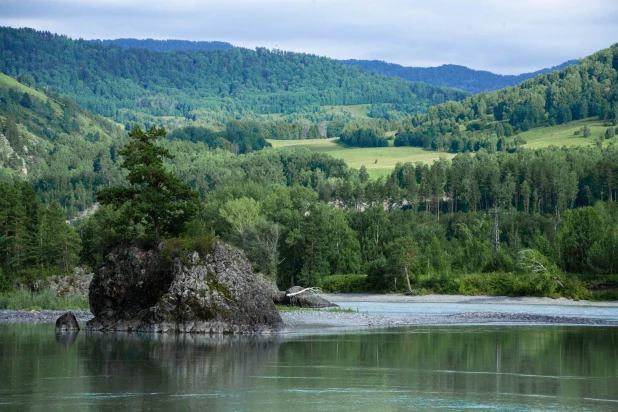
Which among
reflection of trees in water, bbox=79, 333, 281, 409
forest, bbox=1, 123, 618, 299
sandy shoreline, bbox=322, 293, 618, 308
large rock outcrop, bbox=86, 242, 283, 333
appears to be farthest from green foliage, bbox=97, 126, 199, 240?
sandy shoreline, bbox=322, 293, 618, 308

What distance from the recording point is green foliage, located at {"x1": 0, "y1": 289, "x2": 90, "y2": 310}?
73.8 metres

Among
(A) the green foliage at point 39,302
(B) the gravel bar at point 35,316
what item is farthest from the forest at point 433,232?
(A) the green foliage at point 39,302

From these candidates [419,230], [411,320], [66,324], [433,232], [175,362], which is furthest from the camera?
[433,232]

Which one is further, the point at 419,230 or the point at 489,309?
the point at 419,230

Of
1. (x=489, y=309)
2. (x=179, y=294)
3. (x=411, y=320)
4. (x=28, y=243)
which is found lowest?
(x=489, y=309)

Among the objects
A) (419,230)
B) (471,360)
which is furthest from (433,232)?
(471,360)

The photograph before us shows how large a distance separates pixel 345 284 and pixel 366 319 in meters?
50.5

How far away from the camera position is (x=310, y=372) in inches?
1428

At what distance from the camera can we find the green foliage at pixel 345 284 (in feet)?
373

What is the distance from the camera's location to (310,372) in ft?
119

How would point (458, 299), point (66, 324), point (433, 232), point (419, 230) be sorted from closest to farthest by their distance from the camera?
point (66, 324) < point (458, 299) < point (419, 230) < point (433, 232)

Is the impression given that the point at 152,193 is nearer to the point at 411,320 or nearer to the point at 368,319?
the point at 368,319

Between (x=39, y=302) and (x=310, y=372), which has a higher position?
(x=39, y=302)

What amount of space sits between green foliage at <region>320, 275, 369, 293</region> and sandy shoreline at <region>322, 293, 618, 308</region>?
3.46 m
